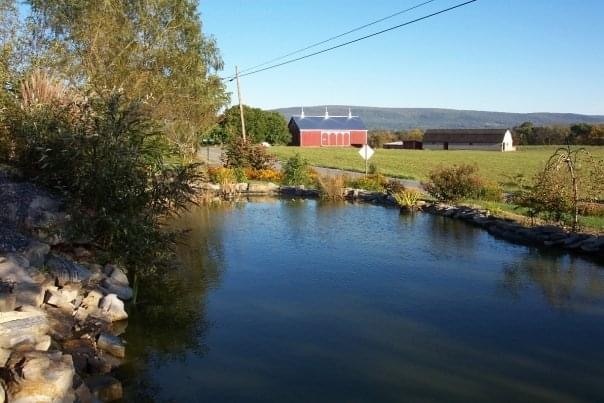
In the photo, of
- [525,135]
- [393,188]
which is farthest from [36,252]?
[525,135]

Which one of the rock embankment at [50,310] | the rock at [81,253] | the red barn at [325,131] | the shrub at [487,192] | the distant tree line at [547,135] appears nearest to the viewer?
the rock embankment at [50,310]

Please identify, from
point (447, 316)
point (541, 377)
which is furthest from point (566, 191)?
point (541, 377)

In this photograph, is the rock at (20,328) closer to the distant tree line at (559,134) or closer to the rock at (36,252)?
the rock at (36,252)

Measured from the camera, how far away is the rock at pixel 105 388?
621 centimetres

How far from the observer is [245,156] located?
29.9m

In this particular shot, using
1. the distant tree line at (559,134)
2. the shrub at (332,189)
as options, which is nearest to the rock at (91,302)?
the shrub at (332,189)

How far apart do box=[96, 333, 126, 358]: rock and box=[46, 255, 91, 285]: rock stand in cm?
153

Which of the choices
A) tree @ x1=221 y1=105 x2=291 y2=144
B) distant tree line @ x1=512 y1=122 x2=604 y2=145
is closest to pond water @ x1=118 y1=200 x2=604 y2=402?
tree @ x1=221 y1=105 x2=291 y2=144

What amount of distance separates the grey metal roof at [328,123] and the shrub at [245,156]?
177 ft

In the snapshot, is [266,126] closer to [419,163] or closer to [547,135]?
[419,163]

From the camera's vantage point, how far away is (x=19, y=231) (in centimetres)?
911

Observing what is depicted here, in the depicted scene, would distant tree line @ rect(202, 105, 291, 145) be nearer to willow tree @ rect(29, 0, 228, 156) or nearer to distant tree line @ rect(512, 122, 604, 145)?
distant tree line @ rect(512, 122, 604, 145)

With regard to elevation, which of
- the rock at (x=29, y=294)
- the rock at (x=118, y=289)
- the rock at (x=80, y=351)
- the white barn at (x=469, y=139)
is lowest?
the rock at (x=80, y=351)

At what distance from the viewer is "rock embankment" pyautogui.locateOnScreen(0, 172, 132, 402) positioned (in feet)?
18.2
